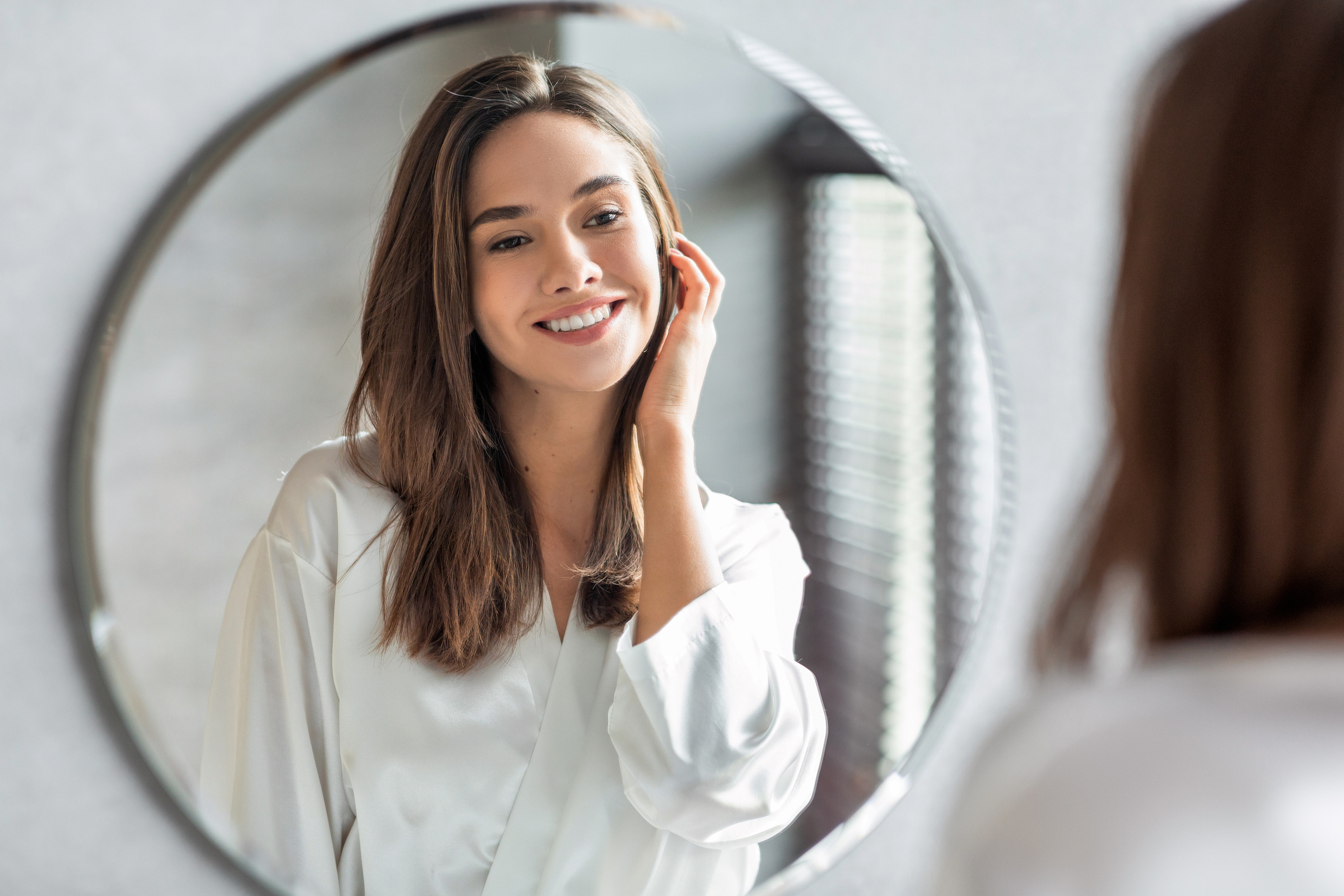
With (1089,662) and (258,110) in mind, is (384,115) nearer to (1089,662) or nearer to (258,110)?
(258,110)

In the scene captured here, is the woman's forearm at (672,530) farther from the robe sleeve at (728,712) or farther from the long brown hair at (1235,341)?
the long brown hair at (1235,341)

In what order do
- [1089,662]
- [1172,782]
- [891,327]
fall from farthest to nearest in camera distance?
[891,327] → [1089,662] → [1172,782]

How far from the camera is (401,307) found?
0.53 meters

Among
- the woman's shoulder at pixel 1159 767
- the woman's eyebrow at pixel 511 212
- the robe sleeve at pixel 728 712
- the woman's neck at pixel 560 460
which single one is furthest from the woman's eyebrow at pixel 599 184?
the woman's shoulder at pixel 1159 767

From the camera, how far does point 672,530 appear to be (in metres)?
0.59

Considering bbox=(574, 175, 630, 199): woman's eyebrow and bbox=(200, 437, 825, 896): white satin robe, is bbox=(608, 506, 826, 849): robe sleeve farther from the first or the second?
bbox=(574, 175, 630, 199): woman's eyebrow

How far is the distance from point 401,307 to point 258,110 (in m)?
0.14

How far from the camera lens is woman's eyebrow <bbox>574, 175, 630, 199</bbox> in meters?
0.55

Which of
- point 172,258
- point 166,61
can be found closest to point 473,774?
point 172,258

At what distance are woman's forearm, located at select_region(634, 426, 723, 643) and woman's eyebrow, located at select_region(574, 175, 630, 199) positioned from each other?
0.14 meters

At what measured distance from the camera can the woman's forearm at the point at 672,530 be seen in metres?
0.58

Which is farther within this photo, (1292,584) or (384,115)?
(384,115)

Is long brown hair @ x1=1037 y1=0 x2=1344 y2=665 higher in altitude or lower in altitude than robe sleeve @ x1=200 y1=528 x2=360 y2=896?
higher

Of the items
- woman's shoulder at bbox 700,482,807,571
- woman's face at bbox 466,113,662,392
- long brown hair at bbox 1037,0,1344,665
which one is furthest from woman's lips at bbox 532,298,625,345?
long brown hair at bbox 1037,0,1344,665
